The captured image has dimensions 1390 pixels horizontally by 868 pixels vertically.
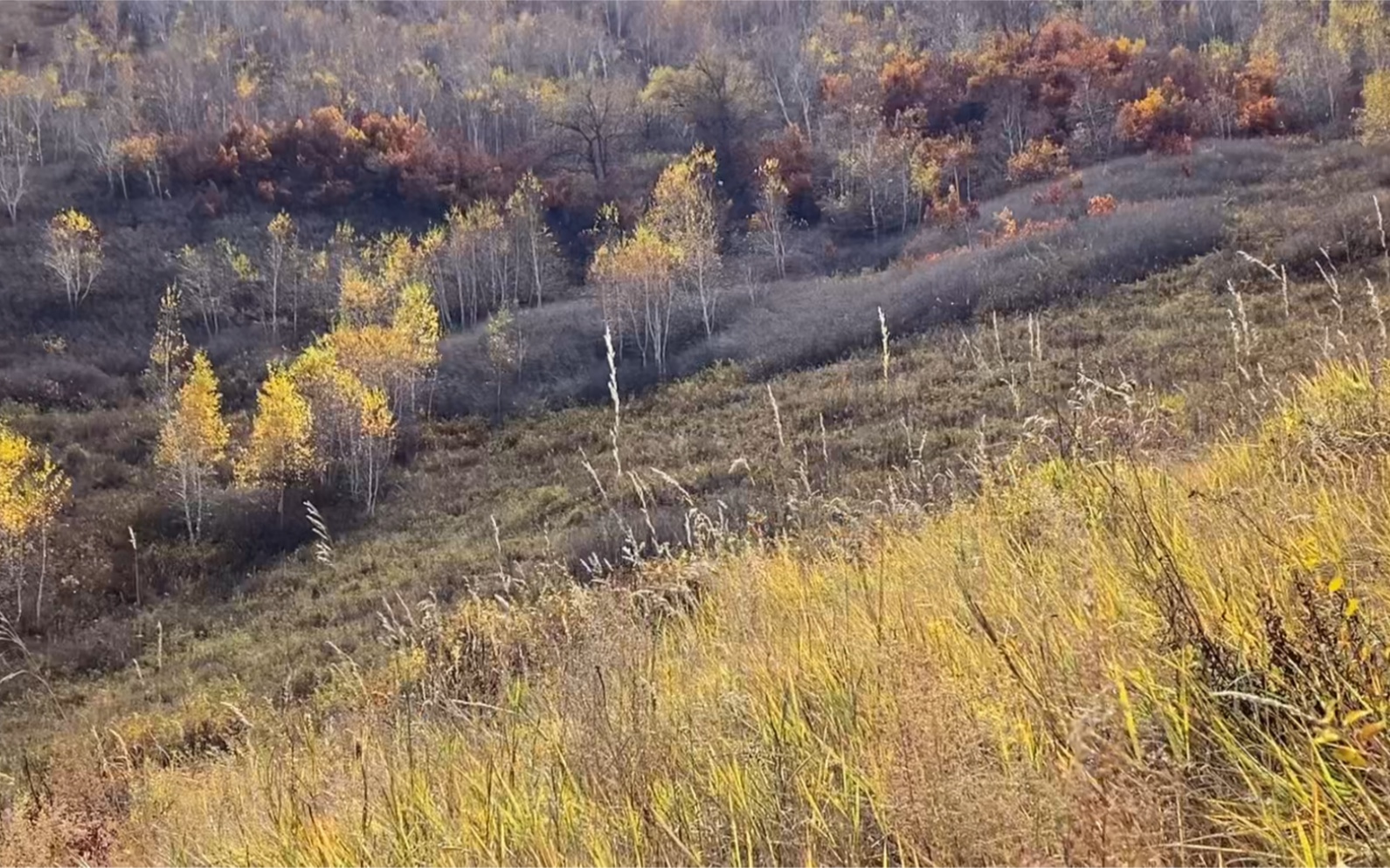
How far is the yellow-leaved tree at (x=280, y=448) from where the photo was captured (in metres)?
32.1

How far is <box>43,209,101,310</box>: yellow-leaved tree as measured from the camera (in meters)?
44.5

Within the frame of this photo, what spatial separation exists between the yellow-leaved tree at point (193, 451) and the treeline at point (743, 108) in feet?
84.2

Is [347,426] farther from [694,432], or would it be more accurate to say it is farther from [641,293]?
[641,293]

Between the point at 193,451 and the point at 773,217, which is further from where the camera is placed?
the point at 773,217

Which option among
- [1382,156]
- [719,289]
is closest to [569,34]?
[719,289]

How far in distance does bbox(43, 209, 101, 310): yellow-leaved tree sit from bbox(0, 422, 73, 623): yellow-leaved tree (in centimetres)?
1937

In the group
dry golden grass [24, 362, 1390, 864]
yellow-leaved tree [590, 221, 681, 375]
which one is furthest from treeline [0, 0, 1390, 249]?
dry golden grass [24, 362, 1390, 864]

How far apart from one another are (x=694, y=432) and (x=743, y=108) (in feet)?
145

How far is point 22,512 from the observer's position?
26219mm

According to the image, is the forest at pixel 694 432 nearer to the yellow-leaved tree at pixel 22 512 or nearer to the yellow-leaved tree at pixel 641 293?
the yellow-leaved tree at pixel 22 512

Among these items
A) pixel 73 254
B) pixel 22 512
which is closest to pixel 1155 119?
pixel 22 512

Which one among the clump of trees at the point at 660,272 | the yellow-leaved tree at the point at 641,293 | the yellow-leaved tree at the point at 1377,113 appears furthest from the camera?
the clump of trees at the point at 660,272

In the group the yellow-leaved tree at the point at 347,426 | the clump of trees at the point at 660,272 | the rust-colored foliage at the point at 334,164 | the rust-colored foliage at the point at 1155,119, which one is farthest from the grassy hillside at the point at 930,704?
the rust-colored foliage at the point at 334,164

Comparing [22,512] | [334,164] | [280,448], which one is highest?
[334,164]
